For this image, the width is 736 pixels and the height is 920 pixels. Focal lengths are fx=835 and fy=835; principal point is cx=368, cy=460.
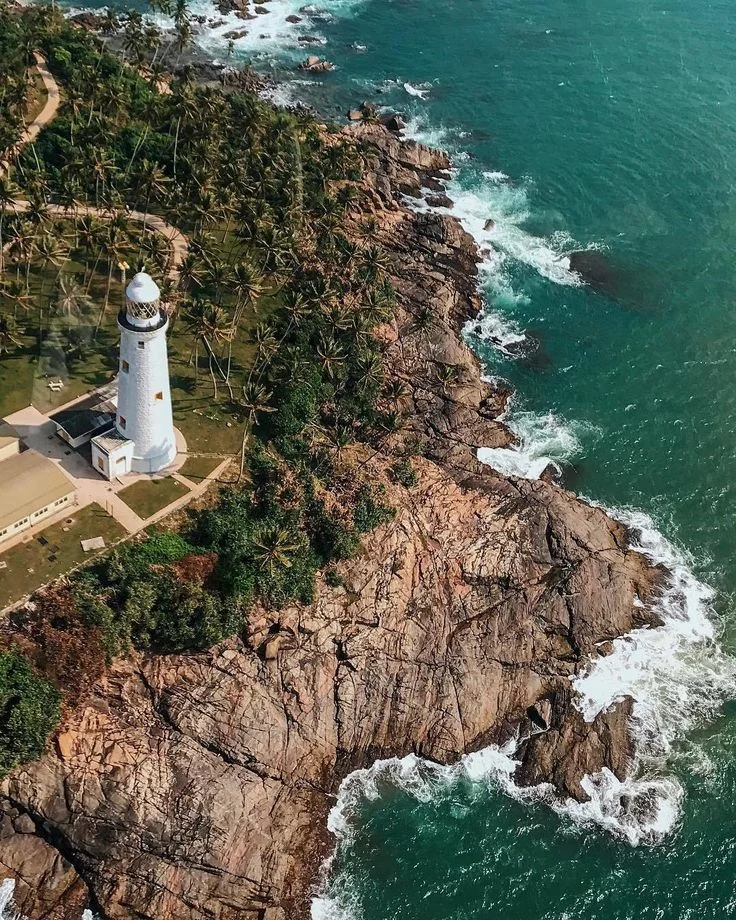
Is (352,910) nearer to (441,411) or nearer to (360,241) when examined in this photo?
(441,411)

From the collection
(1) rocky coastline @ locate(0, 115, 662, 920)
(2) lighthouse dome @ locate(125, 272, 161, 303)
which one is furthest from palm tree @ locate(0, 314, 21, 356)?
(1) rocky coastline @ locate(0, 115, 662, 920)

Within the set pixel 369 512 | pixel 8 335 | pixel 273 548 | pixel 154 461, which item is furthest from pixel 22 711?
pixel 8 335

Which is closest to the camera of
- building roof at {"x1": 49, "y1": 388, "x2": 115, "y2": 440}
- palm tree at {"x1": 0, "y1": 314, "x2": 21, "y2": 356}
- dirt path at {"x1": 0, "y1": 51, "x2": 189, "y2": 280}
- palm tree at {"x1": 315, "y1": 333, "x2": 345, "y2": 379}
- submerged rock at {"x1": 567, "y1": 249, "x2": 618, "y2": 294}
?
Answer: building roof at {"x1": 49, "y1": 388, "x2": 115, "y2": 440}

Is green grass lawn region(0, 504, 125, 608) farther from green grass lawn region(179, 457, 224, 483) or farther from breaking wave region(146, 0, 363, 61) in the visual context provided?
breaking wave region(146, 0, 363, 61)

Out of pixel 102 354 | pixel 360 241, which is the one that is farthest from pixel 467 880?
pixel 360 241

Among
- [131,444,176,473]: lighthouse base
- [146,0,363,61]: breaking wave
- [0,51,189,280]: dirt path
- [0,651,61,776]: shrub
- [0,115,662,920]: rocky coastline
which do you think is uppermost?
[146,0,363,61]: breaking wave

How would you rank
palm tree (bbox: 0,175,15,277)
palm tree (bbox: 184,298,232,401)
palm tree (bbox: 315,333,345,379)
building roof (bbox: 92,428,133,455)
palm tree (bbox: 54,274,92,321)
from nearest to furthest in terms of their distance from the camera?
building roof (bbox: 92,428,133,455) → palm tree (bbox: 184,298,232,401) → palm tree (bbox: 0,175,15,277) → palm tree (bbox: 315,333,345,379) → palm tree (bbox: 54,274,92,321)
